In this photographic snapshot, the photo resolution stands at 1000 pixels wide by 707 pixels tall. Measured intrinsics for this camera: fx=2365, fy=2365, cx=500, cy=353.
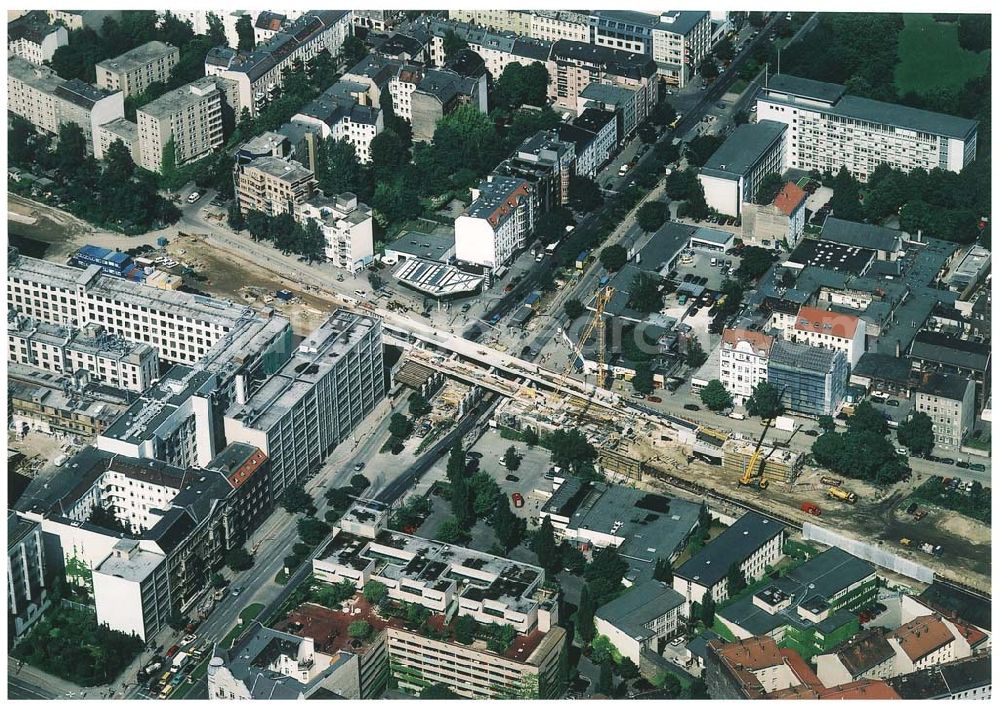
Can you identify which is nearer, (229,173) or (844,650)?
(844,650)

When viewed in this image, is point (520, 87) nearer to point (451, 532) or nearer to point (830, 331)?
point (830, 331)

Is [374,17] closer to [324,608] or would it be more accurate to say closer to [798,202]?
[798,202]

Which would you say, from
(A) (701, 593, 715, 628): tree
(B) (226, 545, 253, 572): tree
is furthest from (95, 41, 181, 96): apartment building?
(A) (701, 593, 715, 628): tree

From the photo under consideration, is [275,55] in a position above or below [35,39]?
below

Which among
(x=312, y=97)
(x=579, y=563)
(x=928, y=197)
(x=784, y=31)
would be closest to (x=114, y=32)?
(x=312, y=97)

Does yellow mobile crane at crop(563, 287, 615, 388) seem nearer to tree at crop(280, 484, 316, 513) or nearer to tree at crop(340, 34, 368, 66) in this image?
tree at crop(280, 484, 316, 513)

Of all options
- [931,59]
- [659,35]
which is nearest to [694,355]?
[659,35]
